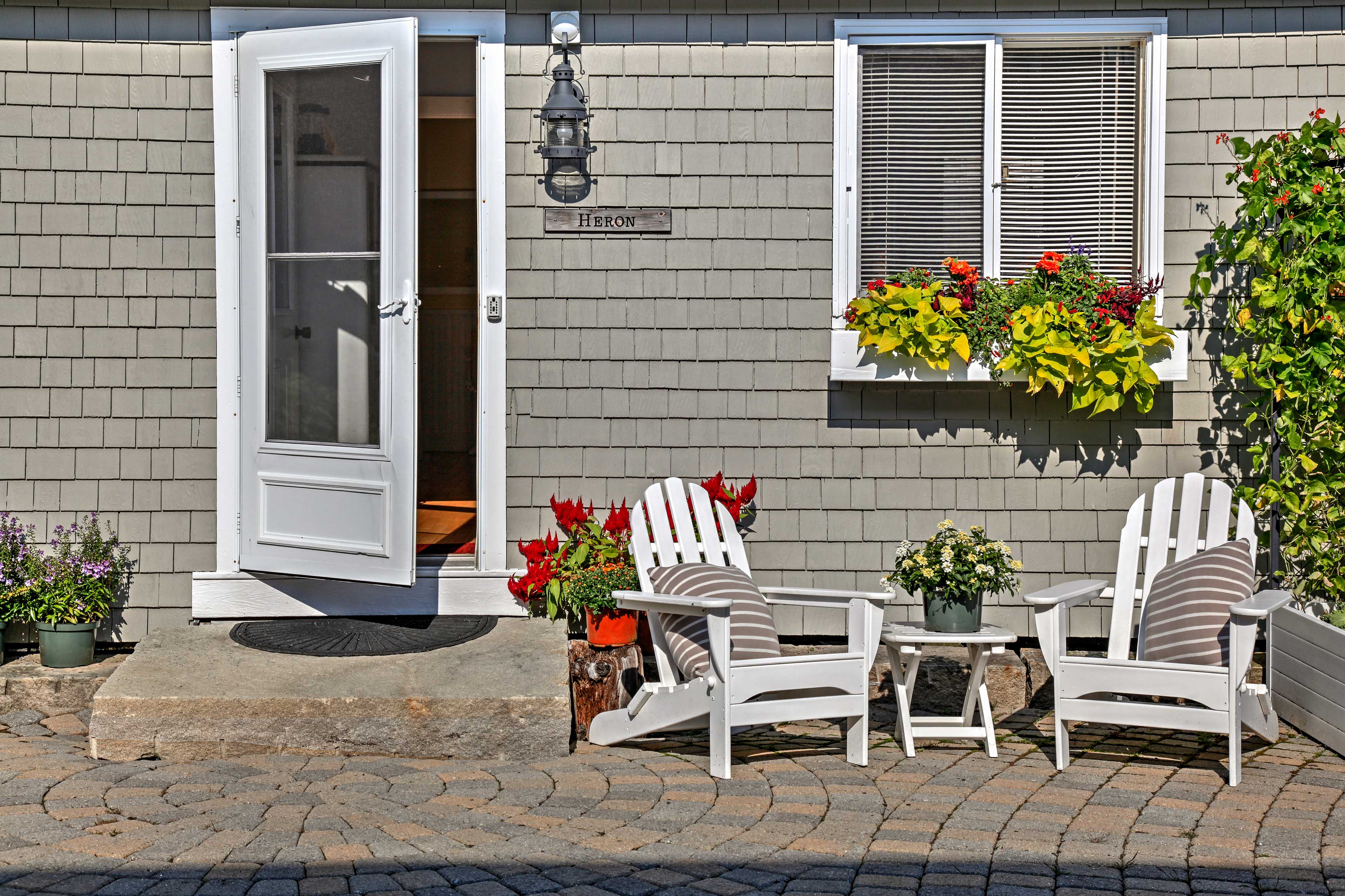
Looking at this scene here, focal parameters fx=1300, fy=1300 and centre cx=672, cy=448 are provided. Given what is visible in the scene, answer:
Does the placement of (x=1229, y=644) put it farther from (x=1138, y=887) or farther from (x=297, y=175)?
(x=297, y=175)

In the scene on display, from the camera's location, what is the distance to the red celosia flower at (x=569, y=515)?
4926 mm

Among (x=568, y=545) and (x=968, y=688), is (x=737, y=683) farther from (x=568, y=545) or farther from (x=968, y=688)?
(x=568, y=545)

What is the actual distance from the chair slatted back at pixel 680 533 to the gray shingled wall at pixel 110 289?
5.82 ft

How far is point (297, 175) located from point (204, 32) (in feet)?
2.31

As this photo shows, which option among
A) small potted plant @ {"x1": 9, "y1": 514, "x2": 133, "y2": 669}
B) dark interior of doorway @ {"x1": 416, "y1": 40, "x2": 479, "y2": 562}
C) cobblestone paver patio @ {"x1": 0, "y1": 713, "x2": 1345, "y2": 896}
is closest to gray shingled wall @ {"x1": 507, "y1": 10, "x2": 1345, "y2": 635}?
cobblestone paver patio @ {"x1": 0, "y1": 713, "x2": 1345, "y2": 896}

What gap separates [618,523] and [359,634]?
1053 mm

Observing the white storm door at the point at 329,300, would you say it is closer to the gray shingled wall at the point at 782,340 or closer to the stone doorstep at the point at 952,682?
the gray shingled wall at the point at 782,340

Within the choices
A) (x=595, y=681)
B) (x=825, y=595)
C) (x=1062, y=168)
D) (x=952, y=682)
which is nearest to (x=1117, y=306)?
(x=1062, y=168)

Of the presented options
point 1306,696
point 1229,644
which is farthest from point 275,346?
point 1306,696

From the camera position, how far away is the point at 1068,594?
13.8 feet

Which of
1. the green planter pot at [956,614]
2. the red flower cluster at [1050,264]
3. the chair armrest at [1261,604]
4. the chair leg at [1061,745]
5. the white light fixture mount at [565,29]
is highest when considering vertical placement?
the white light fixture mount at [565,29]

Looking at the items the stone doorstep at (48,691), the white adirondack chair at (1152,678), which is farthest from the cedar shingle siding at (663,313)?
the white adirondack chair at (1152,678)

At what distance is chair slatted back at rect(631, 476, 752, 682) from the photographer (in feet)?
15.0

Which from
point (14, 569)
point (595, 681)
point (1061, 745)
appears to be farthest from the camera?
point (14, 569)
